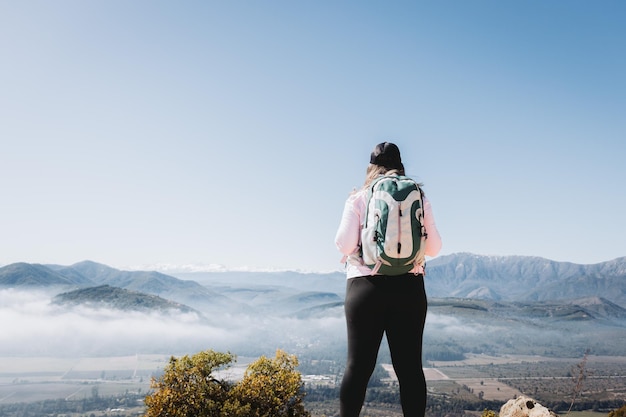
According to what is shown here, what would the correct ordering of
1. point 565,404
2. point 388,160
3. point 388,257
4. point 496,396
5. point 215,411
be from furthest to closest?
point 496,396 → point 565,404 → point 215,411 → point 388,160 → point 388,257

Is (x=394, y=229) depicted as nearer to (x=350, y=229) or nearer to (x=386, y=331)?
(x=350, y=229)

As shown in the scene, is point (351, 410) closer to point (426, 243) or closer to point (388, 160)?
point (426, 243)

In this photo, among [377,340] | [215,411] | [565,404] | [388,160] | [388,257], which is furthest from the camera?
[565,404]

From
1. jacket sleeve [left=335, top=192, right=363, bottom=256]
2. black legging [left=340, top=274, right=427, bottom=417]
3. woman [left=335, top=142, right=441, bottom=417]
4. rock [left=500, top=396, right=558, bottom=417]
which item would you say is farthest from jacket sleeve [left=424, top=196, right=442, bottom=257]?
rock [left=500, top=396, right=558, bottom=417]

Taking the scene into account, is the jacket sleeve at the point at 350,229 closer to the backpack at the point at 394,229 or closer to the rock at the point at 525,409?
the backpack at the point at 394,229

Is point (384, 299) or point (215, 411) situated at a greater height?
point (384, 299)

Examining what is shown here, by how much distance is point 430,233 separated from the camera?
3660 mm

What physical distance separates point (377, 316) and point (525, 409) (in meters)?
6.44

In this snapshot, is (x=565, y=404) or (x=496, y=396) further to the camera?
(x=496, y=396)

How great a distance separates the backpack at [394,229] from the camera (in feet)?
11.0

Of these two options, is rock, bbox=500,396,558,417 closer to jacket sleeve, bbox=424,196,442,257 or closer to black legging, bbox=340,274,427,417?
black legging, bbox=340,274,427,417

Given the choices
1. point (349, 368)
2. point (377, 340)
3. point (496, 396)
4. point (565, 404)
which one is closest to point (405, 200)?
point (377, 340)

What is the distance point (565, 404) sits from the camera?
139 meters

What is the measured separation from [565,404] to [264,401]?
163806 mm
